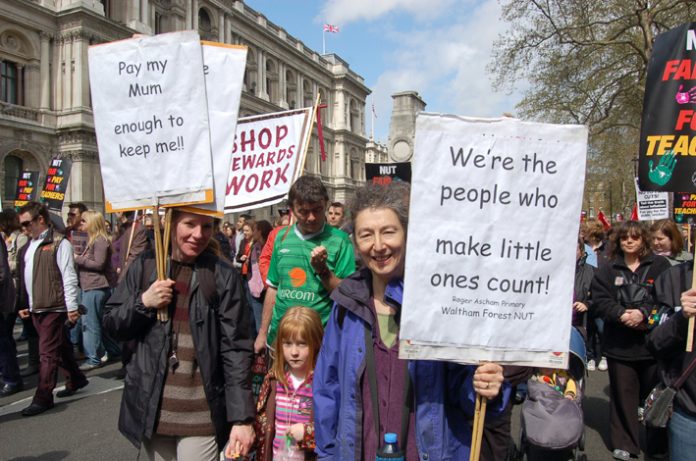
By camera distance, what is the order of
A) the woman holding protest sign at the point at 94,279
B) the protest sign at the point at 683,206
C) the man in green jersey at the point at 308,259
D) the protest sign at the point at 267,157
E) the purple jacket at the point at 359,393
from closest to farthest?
the purple jacket at the point at 359,393
the man in green jersey at the point at 308,259
the protest sign at the point at 267,157
the woman holding protest sign at the point at 94,279
the protest sign at the point at 683,206

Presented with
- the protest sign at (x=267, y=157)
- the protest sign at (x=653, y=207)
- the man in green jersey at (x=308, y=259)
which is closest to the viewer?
the man in green jersey at (x=308, y=259)

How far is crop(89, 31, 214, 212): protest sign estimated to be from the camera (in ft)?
8.47

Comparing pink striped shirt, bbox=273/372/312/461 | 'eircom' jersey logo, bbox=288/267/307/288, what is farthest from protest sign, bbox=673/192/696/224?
pink striped shirt, bbox=273/372/312/461

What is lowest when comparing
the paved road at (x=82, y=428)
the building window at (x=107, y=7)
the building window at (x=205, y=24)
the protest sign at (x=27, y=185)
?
the paved road at (x=82, y=428)

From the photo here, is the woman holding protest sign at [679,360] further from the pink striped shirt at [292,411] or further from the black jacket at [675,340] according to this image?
the pink striped shirt at [292,411]

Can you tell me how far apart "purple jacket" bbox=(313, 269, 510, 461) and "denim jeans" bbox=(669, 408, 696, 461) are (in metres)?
1.12

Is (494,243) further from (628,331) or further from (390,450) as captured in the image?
(628,331)

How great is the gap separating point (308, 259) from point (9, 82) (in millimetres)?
29846

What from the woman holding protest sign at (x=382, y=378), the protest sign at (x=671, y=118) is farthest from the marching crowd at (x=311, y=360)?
the protest sign at (x=671, y=118)

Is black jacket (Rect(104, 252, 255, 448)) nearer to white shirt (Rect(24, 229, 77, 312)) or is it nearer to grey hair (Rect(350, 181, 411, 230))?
grey hair (Rect(350, 181, 411, 230))

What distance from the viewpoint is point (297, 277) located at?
3770 mm

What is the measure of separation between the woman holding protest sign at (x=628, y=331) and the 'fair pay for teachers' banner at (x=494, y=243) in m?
3.00

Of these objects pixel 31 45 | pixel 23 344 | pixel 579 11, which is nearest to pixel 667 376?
pixel 23 344

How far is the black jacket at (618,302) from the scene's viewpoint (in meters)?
4.59
